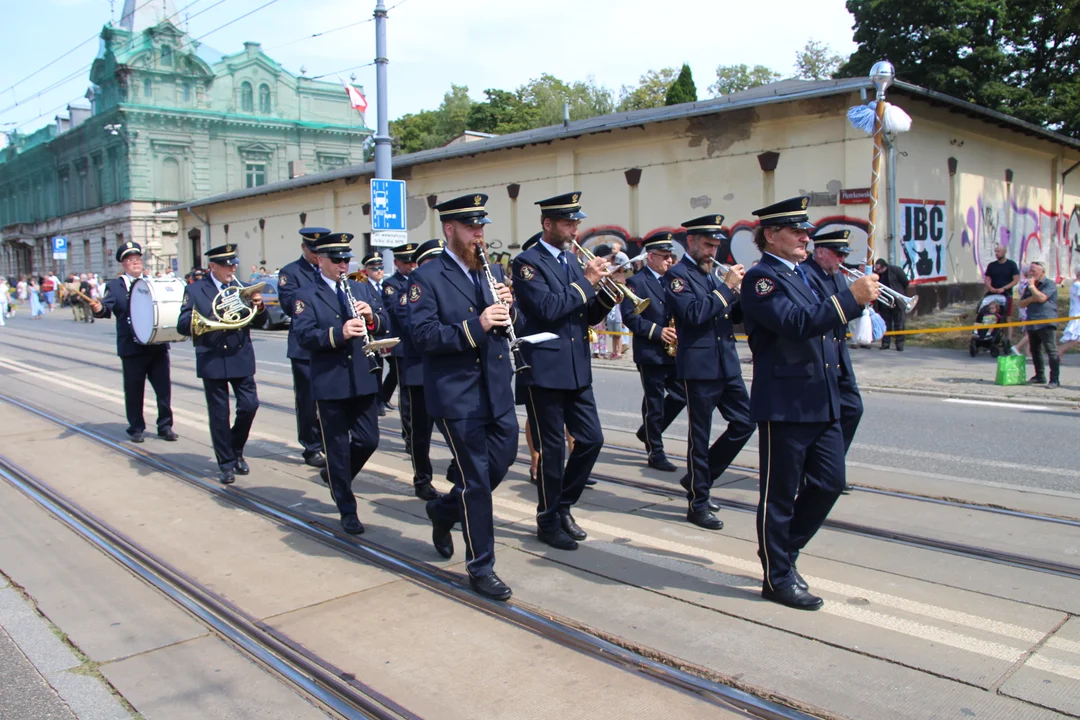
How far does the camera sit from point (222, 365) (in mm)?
7766

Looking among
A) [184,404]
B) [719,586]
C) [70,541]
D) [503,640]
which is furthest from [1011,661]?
[184,404]

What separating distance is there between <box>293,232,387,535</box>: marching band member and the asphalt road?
14.1 feet

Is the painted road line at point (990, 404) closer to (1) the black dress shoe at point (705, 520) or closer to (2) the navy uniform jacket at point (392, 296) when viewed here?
(1) the black dress shoe at point (705, 520)

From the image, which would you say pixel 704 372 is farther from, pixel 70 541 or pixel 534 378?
pixel 70 541

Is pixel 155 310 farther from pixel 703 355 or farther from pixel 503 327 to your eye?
pixel 703 355

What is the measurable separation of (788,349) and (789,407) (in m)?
0.31

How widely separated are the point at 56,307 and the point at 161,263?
235 inches

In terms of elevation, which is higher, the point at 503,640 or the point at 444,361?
the point at 444,361

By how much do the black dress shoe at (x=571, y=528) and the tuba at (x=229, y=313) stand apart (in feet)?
11.4

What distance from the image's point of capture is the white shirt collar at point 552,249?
563 cm

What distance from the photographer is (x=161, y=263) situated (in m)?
51.7

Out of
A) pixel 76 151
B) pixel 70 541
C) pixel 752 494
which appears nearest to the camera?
pixel 70 541

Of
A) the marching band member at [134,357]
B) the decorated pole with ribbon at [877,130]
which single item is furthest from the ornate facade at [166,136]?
the marching band member at [134,357]

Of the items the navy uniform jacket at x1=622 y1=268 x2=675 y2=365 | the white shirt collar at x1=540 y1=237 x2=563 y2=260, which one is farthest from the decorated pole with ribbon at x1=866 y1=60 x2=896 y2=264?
the white shirt collar at x1=540 y1=237 x2=563 y2=260
